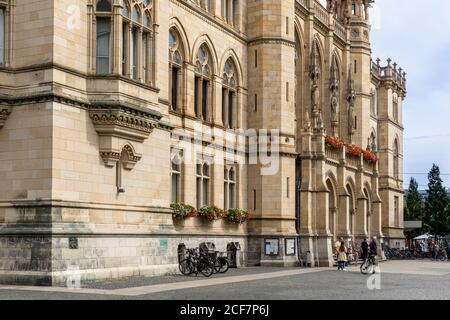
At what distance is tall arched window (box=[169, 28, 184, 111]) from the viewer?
3434 cm

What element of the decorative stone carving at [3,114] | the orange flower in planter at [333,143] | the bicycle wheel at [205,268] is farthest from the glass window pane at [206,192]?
the decorative stone carving at [3,114]

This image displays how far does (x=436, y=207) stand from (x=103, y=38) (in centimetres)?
7234

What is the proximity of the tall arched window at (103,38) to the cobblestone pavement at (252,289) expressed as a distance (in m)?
7.15

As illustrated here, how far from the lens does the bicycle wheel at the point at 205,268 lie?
30.0m

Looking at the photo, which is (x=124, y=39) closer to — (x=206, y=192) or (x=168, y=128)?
(x=168, y=128)

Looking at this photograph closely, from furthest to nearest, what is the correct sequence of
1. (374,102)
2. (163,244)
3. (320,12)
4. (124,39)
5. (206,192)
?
(374,102), (320,12), (206,192), (163,244), (124,39)

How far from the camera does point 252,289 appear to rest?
23906 mm

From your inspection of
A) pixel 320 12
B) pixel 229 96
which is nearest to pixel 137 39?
pixel 229 96

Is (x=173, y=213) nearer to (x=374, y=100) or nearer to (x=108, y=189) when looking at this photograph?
(x=108, y=189)

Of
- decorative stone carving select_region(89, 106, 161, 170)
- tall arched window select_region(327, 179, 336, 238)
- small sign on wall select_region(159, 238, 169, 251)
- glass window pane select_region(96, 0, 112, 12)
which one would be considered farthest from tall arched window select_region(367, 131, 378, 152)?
glass window pane select_region(96, 0, 112, 12)

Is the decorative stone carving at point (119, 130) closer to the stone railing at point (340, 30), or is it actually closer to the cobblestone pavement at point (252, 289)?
the cobblestone pavement at point (252, 289)

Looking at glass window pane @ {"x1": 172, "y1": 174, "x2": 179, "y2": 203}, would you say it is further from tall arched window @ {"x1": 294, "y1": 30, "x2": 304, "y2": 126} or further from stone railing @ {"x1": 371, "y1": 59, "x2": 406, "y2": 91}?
A: stone railing @ {"x1": 371, "y1": 59, "x2": 406, "y2": 91}

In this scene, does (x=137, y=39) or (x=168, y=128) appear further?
(x=168, y=128)
